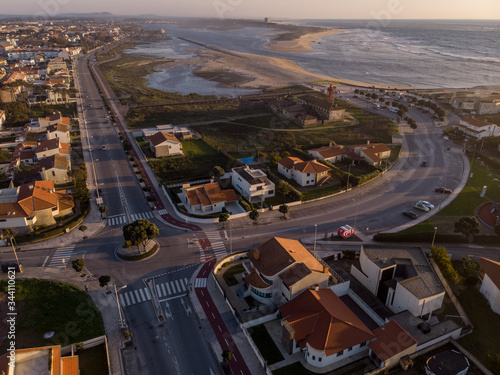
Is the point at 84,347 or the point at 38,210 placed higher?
the point at 38,210

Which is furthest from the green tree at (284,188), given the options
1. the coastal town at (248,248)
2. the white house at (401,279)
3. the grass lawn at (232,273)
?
the white house at (401,279)

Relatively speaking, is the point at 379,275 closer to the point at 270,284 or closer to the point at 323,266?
the point at 323,266

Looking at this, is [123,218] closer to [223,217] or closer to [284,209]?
Result: [223,217]

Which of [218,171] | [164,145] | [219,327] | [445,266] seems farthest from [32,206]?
[445,266]

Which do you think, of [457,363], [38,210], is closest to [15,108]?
[38,210]

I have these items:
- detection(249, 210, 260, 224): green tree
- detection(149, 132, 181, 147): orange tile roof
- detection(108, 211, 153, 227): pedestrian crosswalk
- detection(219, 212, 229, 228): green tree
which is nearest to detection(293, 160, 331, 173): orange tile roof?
detection(249, 210, 260, 224): green tree

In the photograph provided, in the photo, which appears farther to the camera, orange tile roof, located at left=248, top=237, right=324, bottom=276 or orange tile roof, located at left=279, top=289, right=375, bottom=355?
orange tile roof, located at left=248, top=237, right=324, bottom=276

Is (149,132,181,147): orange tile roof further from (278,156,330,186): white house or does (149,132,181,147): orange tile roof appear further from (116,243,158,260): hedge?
(116,243,158,260): hedge
